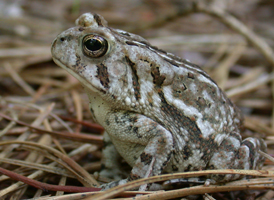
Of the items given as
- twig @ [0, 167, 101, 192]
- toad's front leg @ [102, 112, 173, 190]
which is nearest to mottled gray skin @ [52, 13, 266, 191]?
toad's front leg @ [102, 112, 173, 190]

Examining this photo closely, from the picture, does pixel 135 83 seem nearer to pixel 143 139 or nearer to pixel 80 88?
pixel 143 139

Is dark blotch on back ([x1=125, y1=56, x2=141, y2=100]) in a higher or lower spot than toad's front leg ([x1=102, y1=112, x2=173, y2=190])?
higher

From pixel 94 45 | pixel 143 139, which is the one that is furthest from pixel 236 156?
pixel 94 45

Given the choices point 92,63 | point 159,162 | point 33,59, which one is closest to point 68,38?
point 92,63

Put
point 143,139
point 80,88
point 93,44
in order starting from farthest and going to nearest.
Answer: point 80,88 < point 143,139 < point 93,44

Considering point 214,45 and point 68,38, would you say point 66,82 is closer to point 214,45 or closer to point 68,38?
point 68,38

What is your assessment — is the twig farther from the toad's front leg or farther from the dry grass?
the toad's front leg

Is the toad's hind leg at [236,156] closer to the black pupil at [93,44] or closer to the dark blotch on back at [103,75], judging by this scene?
the dark blotch on back at [103,75]
